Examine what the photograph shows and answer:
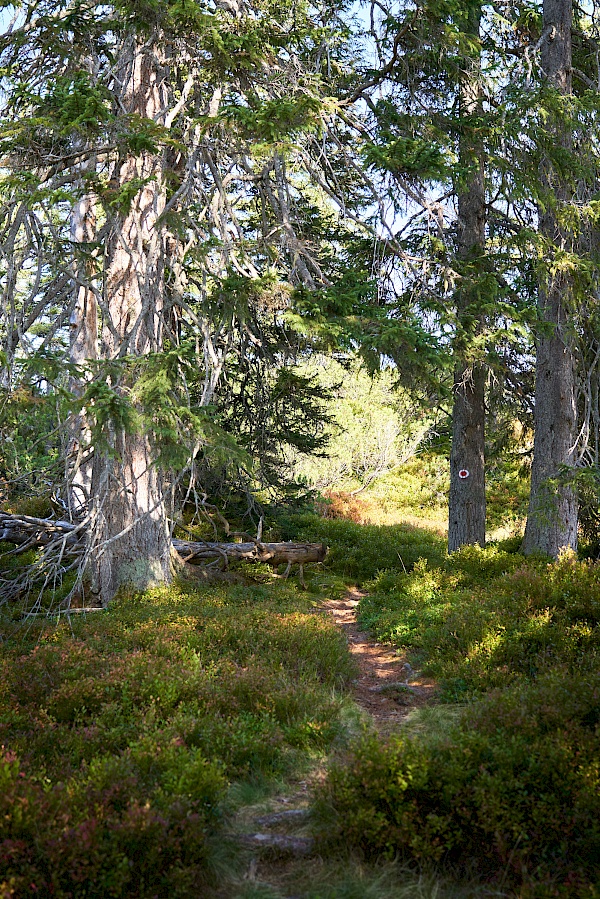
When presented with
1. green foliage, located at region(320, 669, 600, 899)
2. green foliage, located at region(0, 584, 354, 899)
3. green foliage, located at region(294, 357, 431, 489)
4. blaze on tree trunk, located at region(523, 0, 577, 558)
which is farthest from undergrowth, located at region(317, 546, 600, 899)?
green foliage, located at region(294, 357, 431, 489)

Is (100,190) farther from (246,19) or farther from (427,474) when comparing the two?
(427,474)

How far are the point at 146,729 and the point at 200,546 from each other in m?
7.04

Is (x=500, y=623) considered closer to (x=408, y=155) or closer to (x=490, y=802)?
(x=490, y=802)

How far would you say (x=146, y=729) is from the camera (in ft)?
16.3

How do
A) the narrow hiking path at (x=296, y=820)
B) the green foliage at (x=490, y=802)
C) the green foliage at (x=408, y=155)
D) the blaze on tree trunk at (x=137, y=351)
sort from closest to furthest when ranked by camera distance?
the green foliage at (x=490, y=802)
the narrow hiking path at (x=296, y=820)
the green foliage at (x=408, y=155)
the blaze on tree trunk at (x=137, y=351)

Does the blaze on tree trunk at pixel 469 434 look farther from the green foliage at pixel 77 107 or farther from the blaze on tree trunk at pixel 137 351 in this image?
the green foliage at pixel 77 107

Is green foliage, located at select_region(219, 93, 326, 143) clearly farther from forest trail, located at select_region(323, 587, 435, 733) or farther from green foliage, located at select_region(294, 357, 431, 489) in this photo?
green foliage, located at select_region(294, 357, 431, 489)

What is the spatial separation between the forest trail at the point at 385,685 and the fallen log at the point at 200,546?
320cm

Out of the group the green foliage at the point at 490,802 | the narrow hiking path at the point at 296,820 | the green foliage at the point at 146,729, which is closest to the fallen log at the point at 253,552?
the green foliage at the point at 146,729

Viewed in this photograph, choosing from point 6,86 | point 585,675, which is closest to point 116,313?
point 6,86

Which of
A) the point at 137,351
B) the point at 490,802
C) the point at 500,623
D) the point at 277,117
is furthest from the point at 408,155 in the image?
the point at 490,802

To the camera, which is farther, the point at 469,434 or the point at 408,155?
the point at 469,434

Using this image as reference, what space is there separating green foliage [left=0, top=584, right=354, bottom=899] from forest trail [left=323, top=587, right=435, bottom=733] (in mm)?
342

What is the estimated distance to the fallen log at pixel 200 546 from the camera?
1155cm
